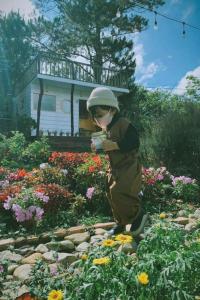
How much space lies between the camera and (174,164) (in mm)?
9383

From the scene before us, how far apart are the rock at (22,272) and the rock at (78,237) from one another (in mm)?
1067

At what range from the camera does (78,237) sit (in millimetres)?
4773

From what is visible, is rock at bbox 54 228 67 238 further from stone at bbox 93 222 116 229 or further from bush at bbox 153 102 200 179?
bush at bbox 153 102 200 179

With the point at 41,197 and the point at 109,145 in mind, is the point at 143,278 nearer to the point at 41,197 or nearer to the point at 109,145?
the point at 109,145

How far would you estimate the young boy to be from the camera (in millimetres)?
4121

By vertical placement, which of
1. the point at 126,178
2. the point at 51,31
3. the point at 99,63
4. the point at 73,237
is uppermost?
the point at 51,31

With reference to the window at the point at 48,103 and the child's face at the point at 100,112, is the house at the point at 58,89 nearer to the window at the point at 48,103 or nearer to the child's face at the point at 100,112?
the window at the point at 48,103

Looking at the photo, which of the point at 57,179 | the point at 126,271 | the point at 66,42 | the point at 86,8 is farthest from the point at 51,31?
the point at 126,271

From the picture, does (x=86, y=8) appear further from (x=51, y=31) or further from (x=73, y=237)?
(x=73, y=237)

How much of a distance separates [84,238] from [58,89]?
1716 cm

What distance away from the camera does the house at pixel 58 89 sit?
19125 mm

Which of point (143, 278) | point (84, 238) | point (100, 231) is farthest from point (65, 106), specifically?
point (143, 278)

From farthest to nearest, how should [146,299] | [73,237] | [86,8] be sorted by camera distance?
[86,8] → [73,237] → [146,299]

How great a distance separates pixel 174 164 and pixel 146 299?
745 centimetres
